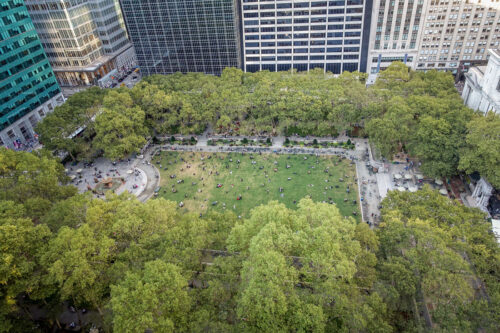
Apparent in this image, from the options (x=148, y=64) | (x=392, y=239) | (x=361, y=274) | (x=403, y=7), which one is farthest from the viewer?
(x=148, y=64)

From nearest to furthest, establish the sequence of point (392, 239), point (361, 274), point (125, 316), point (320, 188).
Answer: point (125, 316)
point (361, 274)
point (392, 239)
point (320, 188)

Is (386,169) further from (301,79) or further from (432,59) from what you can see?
(432,59)

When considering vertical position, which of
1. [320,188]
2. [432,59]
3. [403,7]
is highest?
[403,7]

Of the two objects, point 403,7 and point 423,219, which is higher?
point 403,7

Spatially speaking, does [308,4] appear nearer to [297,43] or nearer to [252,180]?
[297,43]

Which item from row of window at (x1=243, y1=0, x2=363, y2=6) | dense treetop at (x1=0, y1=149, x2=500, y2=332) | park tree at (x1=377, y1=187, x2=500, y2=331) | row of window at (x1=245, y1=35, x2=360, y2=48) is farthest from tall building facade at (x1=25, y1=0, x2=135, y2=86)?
park tree at (x1=377, y1=187, x2=500, y2=331)

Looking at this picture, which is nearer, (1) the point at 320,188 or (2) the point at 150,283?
(2) the point at 150,283

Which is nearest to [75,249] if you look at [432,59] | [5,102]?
[5,102]

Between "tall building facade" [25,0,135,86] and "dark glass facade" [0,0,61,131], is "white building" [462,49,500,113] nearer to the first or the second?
"dark glass facade" [0,0,61,131]
